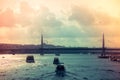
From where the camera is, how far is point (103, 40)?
575 ft

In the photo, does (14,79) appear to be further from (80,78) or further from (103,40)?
(103,40)

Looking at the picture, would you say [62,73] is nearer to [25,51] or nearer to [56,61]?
[56,61]

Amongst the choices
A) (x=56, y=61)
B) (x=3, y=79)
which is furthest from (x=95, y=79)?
(x=56, y=61)

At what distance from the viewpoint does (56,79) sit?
63.7 metres

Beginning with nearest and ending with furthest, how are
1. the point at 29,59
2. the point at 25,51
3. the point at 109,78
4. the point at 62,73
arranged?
the point at 109,78 < the point at 62,73 < the point at 29,59 < the point at 25,51

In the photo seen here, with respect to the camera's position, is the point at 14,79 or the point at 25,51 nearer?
the point at 14,79

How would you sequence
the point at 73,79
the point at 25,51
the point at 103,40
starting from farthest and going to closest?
the point at 25,51 → the point at 103,40 → the point at 73,79

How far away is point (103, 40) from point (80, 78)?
11100cm

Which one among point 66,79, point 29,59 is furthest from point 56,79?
point 29,59

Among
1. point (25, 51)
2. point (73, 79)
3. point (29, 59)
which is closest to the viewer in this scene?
point (73, 79)

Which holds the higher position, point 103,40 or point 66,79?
point 103,40

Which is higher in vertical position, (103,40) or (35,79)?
(103,40)

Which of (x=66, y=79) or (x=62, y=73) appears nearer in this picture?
(x=66, y=79)

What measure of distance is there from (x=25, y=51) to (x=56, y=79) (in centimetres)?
12392
